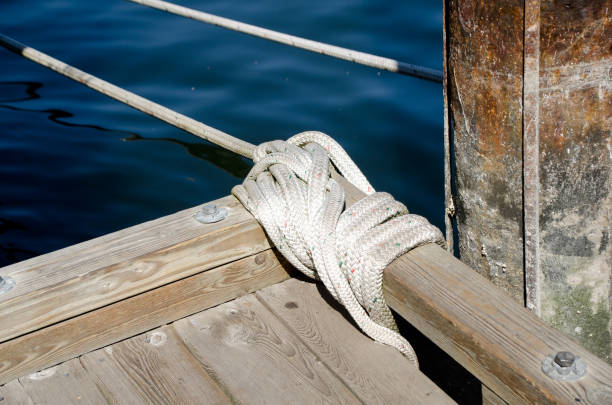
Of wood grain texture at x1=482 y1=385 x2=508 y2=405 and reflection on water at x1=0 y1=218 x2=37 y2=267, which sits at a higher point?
wood grain texture at x1=482 y1=385 x2=508 y2=405

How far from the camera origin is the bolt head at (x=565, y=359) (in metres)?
1.39

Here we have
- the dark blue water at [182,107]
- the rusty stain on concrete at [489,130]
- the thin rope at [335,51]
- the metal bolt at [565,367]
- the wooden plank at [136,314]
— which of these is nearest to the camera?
the metal bolt at [565,367]

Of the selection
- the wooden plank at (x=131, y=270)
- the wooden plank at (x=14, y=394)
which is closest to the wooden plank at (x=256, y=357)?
the wooden plank at (x=131, y=270)

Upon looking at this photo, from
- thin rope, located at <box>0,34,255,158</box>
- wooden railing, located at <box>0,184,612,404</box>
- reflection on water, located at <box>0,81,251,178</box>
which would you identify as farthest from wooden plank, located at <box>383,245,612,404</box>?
reflection on water, located at <box>0,81,251,178</box>

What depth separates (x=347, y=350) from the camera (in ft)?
6.15

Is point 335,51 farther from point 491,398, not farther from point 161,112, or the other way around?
point 491,398

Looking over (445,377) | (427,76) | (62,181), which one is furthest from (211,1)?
(445,377)

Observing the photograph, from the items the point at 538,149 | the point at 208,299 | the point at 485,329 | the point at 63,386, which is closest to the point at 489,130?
the point at 538,149

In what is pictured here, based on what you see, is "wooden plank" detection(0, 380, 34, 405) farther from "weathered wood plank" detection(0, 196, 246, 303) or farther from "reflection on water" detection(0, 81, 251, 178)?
"reflection on water" detection(0, 81, 251, 178)

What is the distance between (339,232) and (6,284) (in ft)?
2.87

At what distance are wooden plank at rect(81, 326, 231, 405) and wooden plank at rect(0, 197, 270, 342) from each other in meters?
0.16

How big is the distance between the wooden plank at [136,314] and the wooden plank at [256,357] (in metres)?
0.05

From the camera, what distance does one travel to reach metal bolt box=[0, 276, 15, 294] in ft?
5.88

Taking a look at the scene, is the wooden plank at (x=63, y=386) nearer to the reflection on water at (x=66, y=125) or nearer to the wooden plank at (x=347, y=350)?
the wooden plank at (x=347, y=350)
